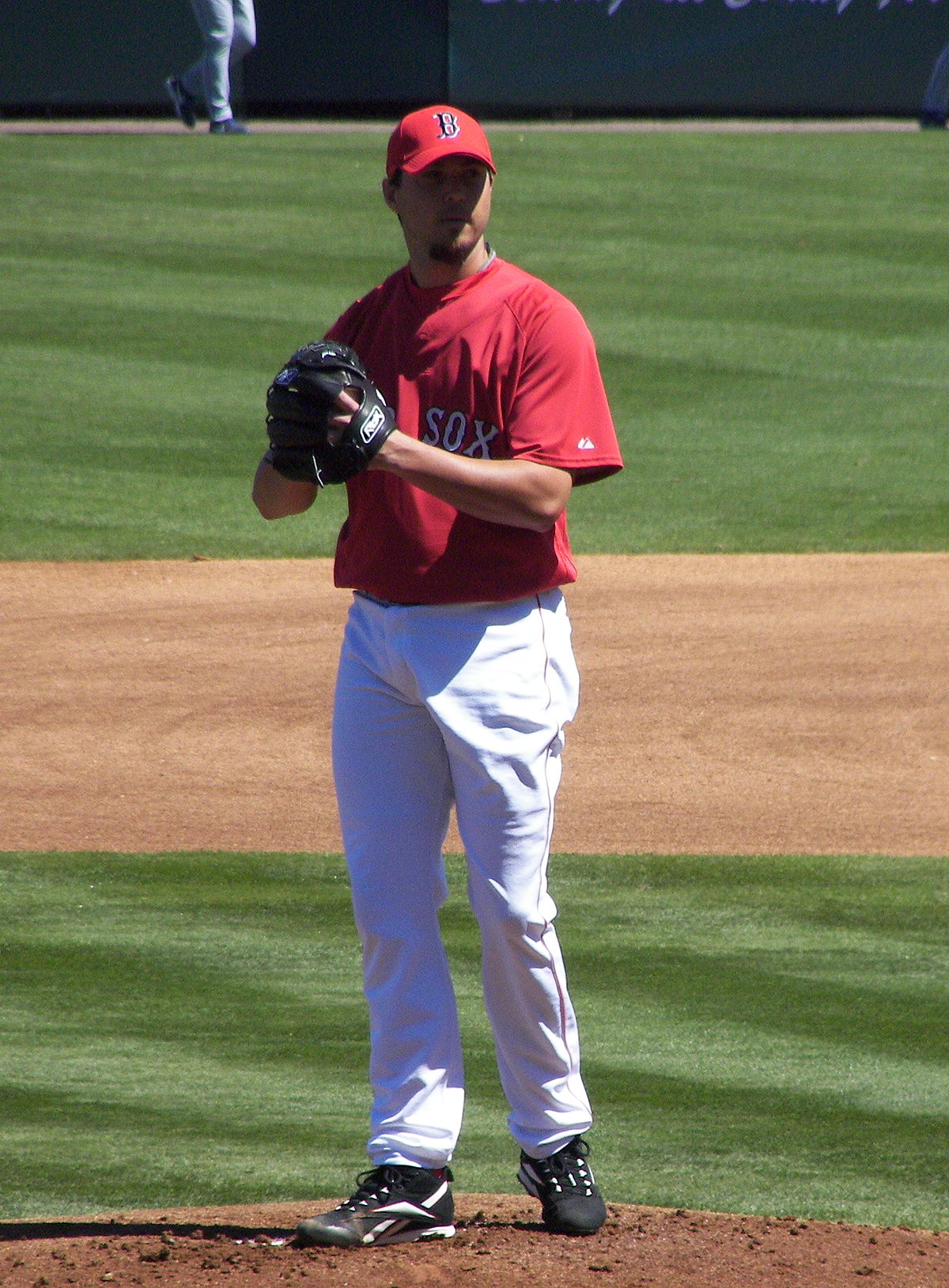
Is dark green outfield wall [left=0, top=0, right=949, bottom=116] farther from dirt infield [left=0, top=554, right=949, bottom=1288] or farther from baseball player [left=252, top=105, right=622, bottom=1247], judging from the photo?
baseball player [left=252, top=105, right=622, bottom=1247]

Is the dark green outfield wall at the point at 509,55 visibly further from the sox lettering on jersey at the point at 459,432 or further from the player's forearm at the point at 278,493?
the sox lettering on jersey at the point at 459,432

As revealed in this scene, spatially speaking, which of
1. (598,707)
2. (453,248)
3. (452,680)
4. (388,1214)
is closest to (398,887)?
(452,680)

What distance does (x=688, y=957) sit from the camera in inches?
222

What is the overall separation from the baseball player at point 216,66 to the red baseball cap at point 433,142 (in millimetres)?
15795

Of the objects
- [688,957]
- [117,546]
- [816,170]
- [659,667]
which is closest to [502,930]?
[688,957]

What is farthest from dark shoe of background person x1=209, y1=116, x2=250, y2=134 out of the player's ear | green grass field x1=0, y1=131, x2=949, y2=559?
the player's ear

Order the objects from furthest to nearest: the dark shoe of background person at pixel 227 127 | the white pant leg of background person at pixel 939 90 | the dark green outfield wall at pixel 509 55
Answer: the white pant leg of background person at pixel 939 90, the dark shoe of background person at pixel 227 127, the dark green outfield wall at pixel 509 55

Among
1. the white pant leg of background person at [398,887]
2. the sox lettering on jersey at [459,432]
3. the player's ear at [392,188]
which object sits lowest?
the white pant leg of background person at [398,887]

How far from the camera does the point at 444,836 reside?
357 centimetres

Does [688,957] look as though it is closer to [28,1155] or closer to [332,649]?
[28,1155]

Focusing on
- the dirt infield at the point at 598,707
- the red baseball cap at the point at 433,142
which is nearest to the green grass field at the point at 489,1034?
the dirt infield at the point at 598,707

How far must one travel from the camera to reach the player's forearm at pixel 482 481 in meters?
3.35

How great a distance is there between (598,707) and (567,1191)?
4.43m

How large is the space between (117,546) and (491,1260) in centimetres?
742
